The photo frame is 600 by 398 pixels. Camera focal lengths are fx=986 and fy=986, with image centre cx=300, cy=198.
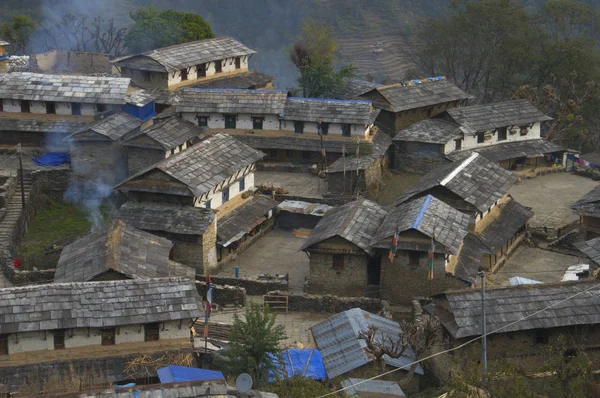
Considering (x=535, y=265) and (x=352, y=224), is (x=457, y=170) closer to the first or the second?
(x=535, y=265)

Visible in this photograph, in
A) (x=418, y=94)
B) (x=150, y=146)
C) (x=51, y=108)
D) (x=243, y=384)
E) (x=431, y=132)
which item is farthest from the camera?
(x=418, y=94)

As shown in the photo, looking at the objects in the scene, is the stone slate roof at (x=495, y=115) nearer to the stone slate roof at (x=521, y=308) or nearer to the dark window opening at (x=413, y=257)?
the dark window opening at (x=413, y=257)

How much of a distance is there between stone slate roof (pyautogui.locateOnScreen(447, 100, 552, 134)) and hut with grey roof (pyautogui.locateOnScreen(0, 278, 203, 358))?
3046 centimetres

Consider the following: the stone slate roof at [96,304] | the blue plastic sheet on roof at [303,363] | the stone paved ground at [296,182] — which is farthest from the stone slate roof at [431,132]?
the stone slate roof at [96,304]

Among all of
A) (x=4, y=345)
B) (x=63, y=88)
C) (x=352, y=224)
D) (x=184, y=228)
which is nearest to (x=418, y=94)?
(x=63, y=88)

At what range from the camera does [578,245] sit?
40.6 metres

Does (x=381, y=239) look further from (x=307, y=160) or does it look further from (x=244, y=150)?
(x=307, y=160)

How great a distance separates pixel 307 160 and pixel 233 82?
35.5ft

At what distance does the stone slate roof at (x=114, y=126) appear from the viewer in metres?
52.6

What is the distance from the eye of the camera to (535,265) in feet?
155

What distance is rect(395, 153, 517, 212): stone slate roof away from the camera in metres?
46.0

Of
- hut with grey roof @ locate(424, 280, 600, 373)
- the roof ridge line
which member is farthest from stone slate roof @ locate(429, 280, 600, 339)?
the roof ridge line

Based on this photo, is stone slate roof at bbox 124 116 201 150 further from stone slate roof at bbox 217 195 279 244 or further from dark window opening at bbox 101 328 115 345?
dark window opening at bbox 101 328 115 345

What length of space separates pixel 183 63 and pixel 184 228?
71.9 feet
